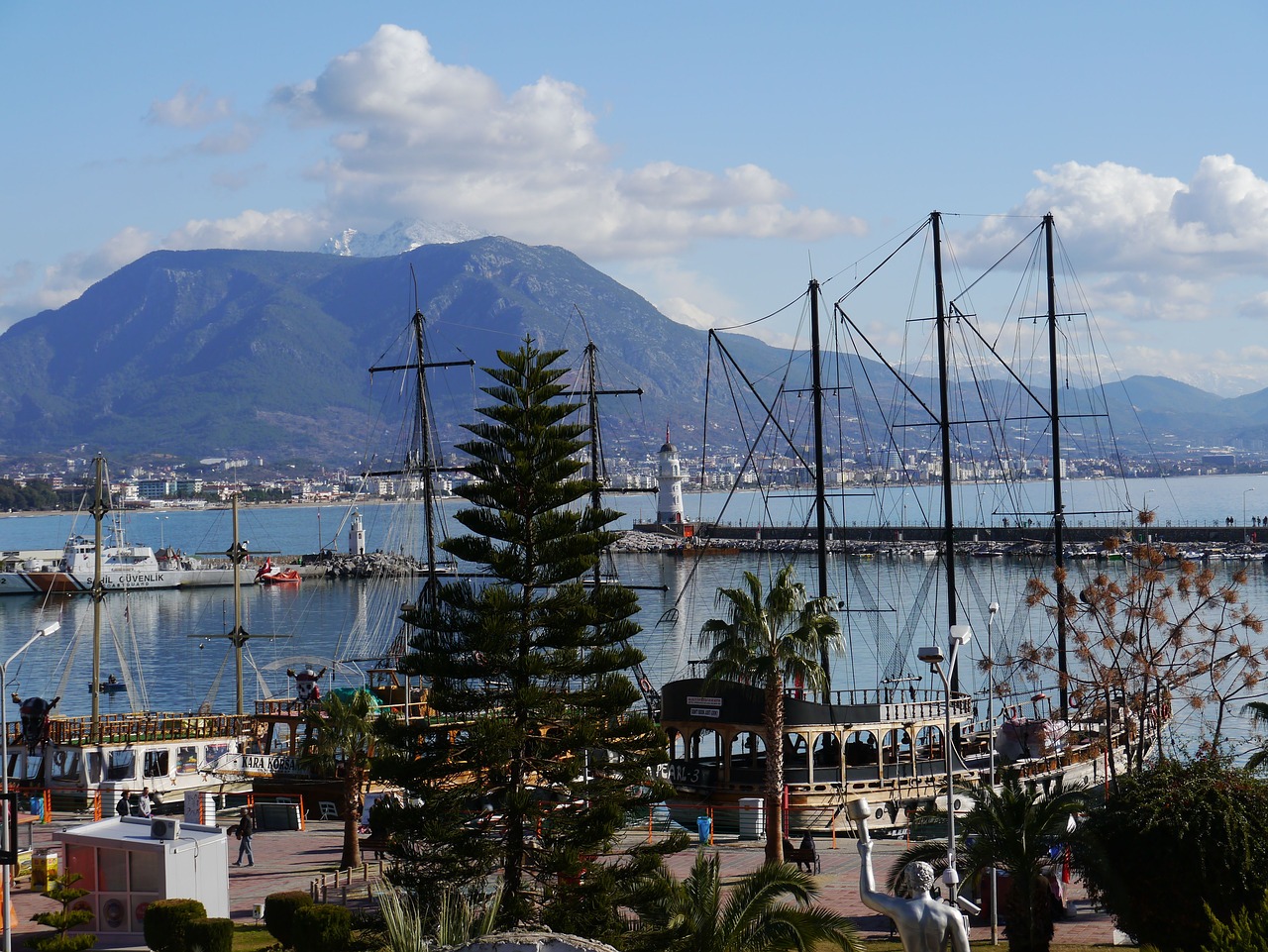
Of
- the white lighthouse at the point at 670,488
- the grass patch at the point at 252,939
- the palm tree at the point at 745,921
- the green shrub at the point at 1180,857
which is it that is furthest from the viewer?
Result: the white lighthouse at the point at 670,488

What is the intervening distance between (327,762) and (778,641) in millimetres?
11497

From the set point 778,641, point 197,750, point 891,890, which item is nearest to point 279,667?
point 197,750

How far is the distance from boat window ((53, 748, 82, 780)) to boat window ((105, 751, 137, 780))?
0.85m

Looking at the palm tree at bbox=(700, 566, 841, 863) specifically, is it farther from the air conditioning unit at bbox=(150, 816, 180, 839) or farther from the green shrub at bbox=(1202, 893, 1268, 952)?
the green shrub at bbox=(1202, 893, 1268, 952)

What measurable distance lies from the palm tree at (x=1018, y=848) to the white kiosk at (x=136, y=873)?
447 inches

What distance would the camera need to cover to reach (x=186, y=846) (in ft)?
79.2

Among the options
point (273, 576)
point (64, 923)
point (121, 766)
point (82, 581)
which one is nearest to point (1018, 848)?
point (64, 923)

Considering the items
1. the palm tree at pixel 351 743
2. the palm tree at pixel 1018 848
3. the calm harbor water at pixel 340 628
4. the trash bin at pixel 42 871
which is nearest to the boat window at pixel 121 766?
the calm harbor water at pixel 340 628

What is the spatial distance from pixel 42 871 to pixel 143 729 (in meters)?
15.8

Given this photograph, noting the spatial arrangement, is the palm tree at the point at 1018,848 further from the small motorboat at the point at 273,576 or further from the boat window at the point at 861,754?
the small motorboat at the point at 273,576

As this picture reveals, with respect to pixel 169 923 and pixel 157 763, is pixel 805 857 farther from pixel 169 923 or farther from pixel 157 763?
pixel 157 763

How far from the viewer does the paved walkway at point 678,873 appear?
23.9m

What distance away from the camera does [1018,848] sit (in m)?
20.8

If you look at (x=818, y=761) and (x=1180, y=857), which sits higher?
(x=1180, y=857)
